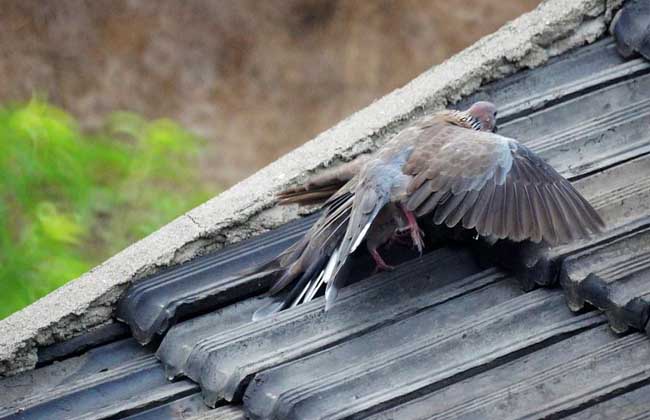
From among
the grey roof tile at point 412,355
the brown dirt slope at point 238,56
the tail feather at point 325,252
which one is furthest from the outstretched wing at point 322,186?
the brown dirt slope at point 238,56

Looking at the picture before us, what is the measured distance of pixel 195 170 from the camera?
1001 cm

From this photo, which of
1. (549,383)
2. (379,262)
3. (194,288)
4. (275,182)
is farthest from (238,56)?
(549,383)

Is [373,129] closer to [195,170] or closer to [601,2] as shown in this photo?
[601,2]

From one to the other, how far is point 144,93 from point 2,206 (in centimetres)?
409

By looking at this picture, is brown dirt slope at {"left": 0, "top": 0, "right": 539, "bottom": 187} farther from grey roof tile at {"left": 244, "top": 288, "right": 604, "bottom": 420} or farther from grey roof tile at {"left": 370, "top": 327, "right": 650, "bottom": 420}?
grey roof tile at {"left": 370, "top": 327, "right": 650, "bottom": 420}

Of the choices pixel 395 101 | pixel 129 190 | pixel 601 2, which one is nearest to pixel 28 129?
pixel 129 190

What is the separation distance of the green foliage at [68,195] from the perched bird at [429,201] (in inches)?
112

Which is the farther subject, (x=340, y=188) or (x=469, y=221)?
(x=340, y=188)

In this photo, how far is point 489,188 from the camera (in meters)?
3.36

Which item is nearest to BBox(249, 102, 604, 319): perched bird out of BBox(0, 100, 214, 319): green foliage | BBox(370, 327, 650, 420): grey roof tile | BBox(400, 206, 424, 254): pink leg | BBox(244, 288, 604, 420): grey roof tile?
BBox(400, 206, 424, 254): pink leg

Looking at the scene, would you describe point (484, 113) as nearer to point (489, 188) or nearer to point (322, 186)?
point (489, 188)

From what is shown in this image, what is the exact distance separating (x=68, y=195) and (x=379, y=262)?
164 inches

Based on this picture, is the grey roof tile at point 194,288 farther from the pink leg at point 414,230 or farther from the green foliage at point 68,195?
the green foliage at point 68,195

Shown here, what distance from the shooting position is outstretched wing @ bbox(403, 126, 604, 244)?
3.22 meters
